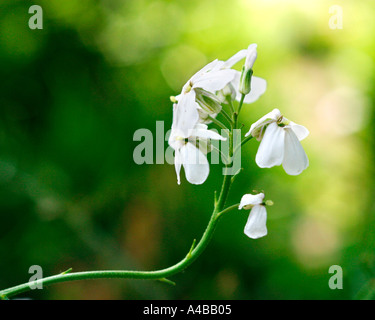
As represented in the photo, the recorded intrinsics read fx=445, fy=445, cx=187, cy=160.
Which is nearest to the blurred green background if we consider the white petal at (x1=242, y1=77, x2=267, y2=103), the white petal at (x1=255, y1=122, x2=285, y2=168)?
the white petal at (x1=242, y1=77, x2=267, y2=103)

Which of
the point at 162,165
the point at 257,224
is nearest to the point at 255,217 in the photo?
the point at 257,224

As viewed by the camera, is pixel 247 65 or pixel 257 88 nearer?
pixel 247 65

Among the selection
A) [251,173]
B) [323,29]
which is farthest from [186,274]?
[323,29]

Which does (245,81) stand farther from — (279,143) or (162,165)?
(162,165)

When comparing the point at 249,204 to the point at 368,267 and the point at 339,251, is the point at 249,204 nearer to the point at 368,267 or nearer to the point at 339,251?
the point at 368,267

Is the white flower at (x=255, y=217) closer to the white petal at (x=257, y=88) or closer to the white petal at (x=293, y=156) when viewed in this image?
the white petal at (x=293, y=156)

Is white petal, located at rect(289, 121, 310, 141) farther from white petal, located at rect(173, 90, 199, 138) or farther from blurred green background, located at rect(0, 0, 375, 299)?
blurred green background, located at rect(0, 0, 375, 299)
